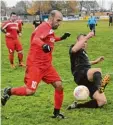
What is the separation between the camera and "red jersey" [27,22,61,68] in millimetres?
7074

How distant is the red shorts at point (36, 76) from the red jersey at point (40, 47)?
9cm

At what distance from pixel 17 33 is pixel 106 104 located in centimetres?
747

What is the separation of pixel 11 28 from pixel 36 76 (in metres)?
8.11

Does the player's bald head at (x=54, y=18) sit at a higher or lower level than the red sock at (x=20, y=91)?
higher

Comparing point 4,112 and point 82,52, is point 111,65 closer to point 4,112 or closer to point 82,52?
point 82,52

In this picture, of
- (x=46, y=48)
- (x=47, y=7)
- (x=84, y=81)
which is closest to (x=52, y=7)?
(x=47, y=7)

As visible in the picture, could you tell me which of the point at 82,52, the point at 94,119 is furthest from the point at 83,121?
the point at 82,52

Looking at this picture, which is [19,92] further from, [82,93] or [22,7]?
[22,7]

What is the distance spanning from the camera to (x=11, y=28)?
49.3 ft

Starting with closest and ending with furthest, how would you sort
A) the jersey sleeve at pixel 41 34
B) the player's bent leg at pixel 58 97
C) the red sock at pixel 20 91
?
the jersey sleeve at pixel 41 34
the red sock at pixel 20 91
the player's bent leg at pixel 58 97

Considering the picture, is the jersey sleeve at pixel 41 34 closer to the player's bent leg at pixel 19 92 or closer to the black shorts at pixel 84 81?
the player's bent leg at pixel 19 92

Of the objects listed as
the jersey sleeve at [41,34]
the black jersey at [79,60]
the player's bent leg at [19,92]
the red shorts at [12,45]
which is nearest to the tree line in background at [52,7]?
the red shorts at [12,45]

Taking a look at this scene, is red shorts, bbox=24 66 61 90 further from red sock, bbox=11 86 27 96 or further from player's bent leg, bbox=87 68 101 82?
player's bent leg, bbox=87 68 101 82

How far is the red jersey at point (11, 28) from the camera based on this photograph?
1485cm
